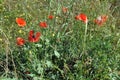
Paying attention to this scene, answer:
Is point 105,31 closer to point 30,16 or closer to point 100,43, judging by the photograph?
point 100,43

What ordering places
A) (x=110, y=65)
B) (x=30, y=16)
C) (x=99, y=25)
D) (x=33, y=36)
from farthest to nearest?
1. (x=30, y=16)
2. (x=99, y=25)
3. (x=110, y=65)
4. (x=33, y=36)

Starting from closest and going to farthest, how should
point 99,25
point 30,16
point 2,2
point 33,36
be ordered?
point 33,36, point 99,25, point 30,16, point 2,2

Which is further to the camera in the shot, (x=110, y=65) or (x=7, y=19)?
(x=7, y=19)

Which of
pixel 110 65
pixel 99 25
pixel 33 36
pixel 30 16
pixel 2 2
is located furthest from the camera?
pixel 2 2

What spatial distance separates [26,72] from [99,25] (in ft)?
2.58

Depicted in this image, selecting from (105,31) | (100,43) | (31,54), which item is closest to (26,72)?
(31,54)

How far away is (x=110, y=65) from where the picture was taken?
3041 mm

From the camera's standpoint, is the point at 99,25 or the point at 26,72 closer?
the point at 26,72

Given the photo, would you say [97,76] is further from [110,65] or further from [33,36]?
[33,36]

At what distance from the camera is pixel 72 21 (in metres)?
3.36

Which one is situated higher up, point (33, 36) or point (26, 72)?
point (33, 36)

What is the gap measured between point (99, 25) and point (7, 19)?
4.60 ft

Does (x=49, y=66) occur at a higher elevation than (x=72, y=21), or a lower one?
lower

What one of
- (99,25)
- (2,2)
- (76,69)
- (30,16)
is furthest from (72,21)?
(2,2)
